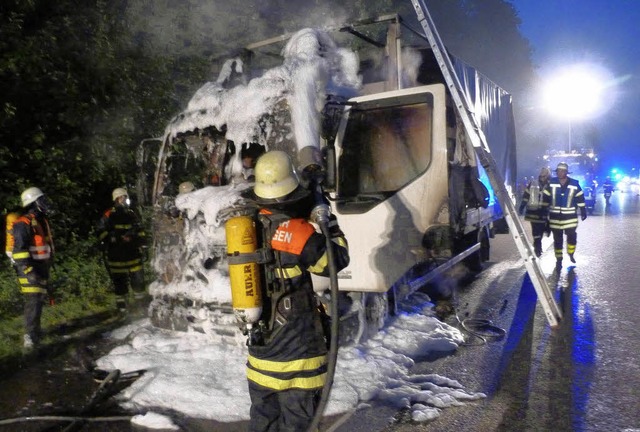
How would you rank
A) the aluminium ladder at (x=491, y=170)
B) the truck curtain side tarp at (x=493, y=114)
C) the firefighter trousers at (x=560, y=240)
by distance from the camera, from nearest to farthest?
1. the aluminium ladder at (x=491, y=170)
2. the truck curtain side tarp at (x=493, y=114)
3. the firefighter trousers at (x=560, y=240)

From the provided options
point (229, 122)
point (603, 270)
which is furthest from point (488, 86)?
point (229, 122)

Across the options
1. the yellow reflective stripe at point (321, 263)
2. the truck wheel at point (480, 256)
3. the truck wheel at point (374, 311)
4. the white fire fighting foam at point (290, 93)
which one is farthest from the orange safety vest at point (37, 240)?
the truck wheel at point (480, 256)

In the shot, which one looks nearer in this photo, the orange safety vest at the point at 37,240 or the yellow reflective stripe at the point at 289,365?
the yellow reflective stripe at the point at 289,365

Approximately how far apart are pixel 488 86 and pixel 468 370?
17.4ft

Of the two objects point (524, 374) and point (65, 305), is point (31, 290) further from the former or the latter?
point (524, 374)

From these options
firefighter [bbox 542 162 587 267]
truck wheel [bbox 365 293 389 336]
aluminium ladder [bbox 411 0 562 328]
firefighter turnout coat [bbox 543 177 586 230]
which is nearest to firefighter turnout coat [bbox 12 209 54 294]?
truck wheel [bbox 365 293 389 336]

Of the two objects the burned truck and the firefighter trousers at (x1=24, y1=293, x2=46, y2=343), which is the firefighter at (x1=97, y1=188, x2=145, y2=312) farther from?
the burned truck

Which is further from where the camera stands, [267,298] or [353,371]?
[353,371]

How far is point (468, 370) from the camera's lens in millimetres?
4273

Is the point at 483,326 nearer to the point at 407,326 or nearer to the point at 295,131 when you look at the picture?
the point at 407,326

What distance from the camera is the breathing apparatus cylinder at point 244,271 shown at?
2434 millimetres

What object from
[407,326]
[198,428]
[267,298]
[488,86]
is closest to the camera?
[267,298]

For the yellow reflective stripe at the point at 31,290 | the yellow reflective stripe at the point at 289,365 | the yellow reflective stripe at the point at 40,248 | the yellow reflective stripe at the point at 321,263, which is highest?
the yellow reflective stripe at the point at 321,263

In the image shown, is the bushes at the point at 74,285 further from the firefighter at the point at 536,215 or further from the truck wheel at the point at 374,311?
the firefighter at the point at 536,215
